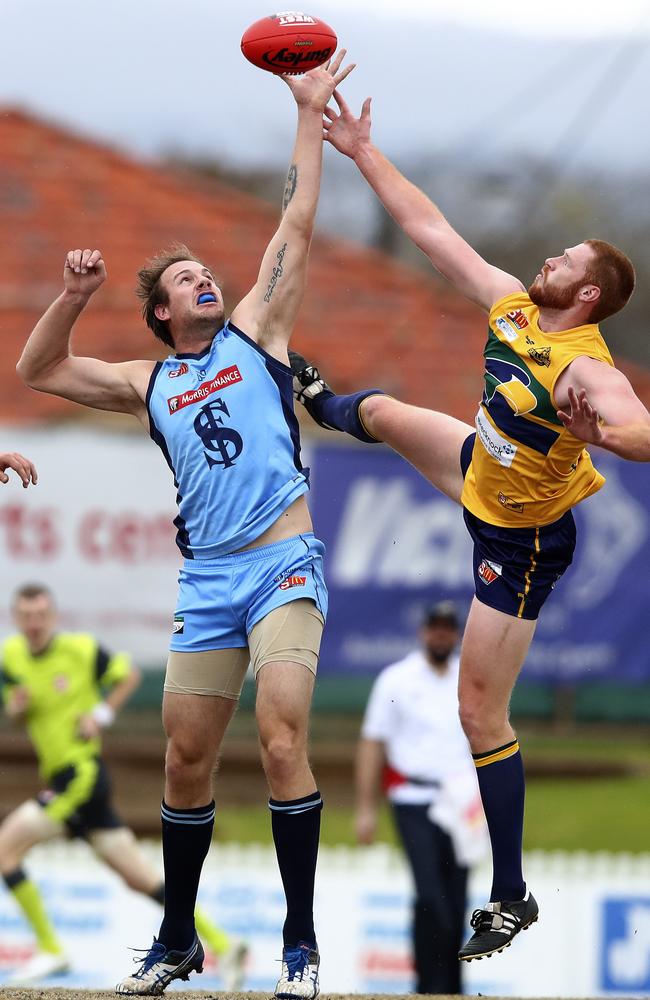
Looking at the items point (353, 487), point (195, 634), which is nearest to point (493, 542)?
point (195, 634)

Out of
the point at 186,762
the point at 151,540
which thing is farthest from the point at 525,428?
the point at 151,540

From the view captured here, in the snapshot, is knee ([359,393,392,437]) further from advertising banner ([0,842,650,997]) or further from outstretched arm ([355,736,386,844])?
advertising banner ([0,842,650,997])

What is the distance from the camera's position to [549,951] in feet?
32.9

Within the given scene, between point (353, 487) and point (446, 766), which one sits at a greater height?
point (353, 487)

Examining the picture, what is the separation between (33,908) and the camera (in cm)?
1022

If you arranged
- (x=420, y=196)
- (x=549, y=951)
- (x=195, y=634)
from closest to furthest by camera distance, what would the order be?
(x=195, y=634)
(x=420, y=196)
(x=549, y=951)

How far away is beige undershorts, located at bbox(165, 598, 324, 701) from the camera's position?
5.32 meters

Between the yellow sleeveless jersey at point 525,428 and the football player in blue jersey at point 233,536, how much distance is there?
67 centimetres

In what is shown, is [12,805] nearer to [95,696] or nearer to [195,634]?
[95,696]

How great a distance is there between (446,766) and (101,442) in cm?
502

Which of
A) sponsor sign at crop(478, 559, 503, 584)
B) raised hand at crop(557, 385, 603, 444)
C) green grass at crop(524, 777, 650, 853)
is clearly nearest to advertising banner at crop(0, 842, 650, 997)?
green grass at crop(524, 777, 650, 853)

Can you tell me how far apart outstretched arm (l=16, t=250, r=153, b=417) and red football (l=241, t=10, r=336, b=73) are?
3.17 ft

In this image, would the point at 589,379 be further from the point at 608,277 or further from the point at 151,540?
the point at 151,540

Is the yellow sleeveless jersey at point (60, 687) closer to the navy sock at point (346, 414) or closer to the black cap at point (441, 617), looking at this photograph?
the black cap at point (441, 617)
